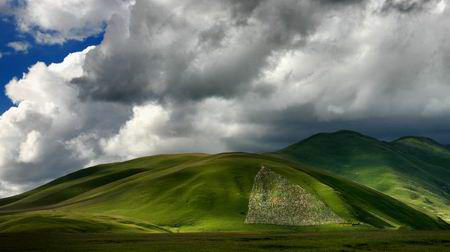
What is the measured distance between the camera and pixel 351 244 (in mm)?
107125

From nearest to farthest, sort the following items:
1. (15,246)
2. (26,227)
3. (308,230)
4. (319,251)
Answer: (319,251), (15,246), (26,227), (308,230)

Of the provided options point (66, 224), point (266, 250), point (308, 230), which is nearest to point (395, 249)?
point (266, 250)

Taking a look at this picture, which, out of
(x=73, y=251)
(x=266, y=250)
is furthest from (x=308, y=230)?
(x=73, y=251)

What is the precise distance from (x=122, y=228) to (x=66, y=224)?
58.9 feet

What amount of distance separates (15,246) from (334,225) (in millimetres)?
123193

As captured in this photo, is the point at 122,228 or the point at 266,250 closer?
the point at 266,250

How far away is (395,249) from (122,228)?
101410 millimetres

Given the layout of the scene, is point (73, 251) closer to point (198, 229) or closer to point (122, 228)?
point (122, 228)

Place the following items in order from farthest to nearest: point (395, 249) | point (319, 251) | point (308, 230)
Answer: point (308, 230) < point (395, 249) < point (319, 251)

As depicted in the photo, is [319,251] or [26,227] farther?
[26,227]

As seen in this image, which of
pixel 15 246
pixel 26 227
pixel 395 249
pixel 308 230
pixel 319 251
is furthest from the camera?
pixel 308 230

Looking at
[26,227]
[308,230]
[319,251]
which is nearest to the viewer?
[319,251]

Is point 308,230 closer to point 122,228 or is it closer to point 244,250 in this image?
point 122,228

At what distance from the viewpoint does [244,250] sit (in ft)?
310
